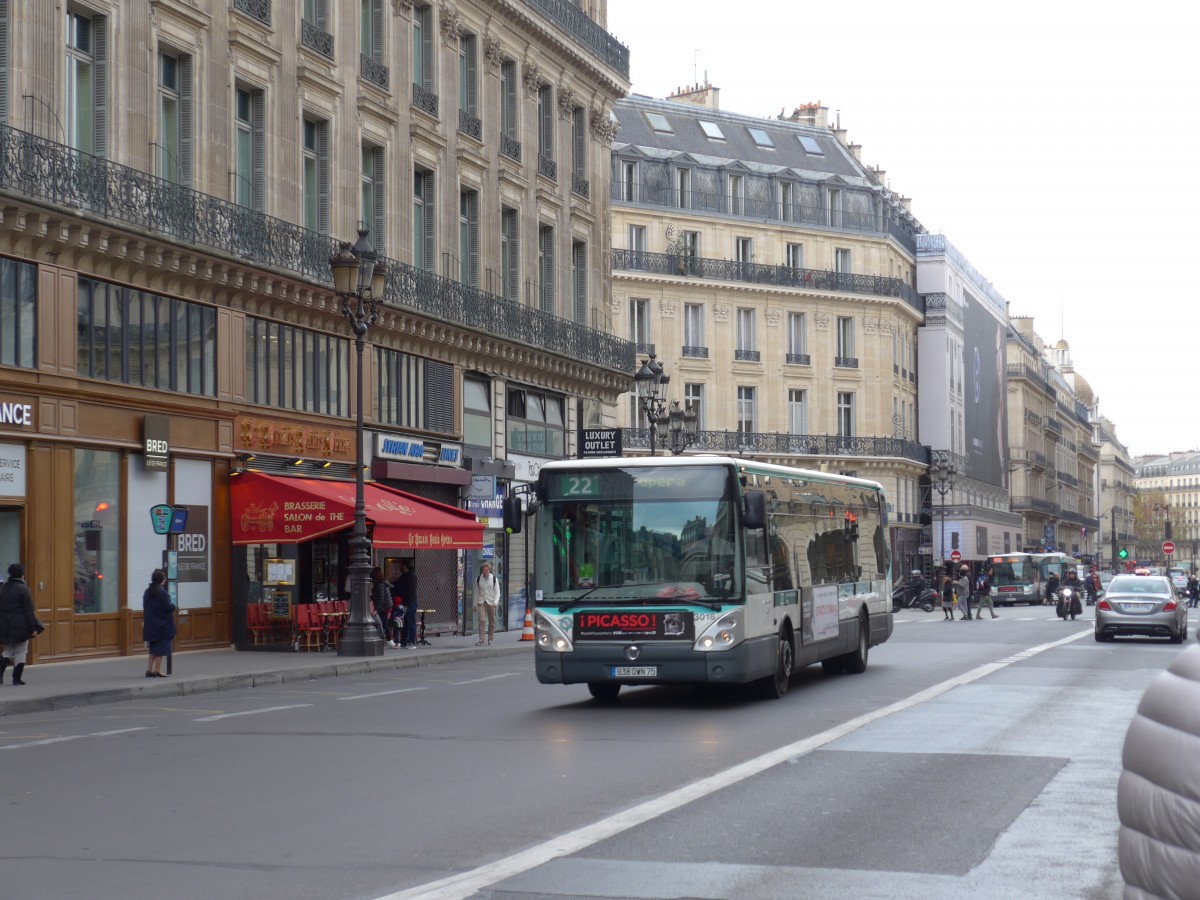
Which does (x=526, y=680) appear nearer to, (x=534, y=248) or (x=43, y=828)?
(x=43, y=828)

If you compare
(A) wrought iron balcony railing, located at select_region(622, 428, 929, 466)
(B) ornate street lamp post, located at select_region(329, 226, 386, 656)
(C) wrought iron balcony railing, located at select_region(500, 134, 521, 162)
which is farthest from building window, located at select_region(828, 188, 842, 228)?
(B) ornate street lamp post, located at select_region(329, 226, 386, 656)

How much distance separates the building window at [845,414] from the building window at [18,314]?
5604cm

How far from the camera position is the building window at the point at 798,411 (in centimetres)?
7525

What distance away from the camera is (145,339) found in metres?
27.4

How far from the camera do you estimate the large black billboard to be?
94938mm

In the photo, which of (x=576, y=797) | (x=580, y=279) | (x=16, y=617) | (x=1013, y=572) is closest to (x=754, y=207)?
(x=1013, y=572)

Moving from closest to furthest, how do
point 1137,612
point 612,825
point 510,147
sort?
point 612,825 < point 1137,612 < point 510,147

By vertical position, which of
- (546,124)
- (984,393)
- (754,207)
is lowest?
(984,393)

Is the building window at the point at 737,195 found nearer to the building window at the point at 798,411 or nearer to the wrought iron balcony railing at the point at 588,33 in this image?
the building window at the point at 798,411

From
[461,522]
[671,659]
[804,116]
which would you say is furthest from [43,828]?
[804,116]

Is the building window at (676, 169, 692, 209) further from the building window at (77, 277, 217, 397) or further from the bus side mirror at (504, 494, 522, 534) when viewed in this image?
the bus side mirror at (504, 494, 522, 534)

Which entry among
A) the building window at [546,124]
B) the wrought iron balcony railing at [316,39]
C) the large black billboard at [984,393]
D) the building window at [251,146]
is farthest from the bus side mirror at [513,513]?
the large black billboard at [984,393]

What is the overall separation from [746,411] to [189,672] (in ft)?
170

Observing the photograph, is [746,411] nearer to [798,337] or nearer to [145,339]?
[798,337]
